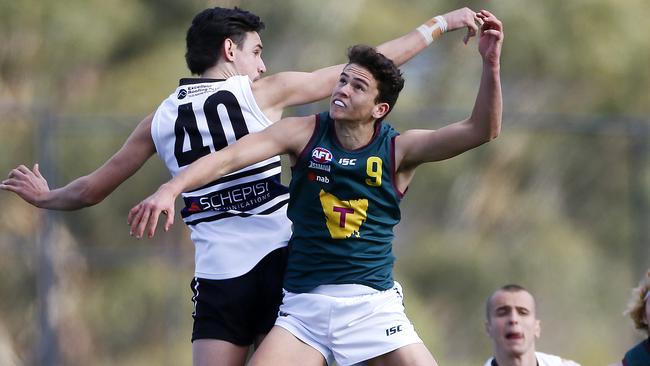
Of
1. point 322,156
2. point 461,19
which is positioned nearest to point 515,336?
point 461,19

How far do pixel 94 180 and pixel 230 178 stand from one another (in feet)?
2.29

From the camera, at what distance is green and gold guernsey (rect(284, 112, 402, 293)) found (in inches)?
201

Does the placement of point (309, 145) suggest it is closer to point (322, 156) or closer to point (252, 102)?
point (322, 156)

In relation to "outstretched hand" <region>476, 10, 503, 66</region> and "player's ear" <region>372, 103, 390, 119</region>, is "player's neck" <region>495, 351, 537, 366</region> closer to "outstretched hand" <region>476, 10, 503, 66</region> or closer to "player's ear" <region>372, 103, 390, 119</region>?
"player's ear" <region>372, 103, 390, 119</region>

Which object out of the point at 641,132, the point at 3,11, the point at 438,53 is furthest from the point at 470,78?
the point at 3,11

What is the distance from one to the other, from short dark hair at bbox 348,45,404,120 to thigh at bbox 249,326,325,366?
101cm

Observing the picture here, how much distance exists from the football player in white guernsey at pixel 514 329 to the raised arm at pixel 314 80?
192cm

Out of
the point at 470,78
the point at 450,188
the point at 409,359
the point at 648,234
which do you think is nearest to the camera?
the point at 409,359

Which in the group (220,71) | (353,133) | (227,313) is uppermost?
(220,71)

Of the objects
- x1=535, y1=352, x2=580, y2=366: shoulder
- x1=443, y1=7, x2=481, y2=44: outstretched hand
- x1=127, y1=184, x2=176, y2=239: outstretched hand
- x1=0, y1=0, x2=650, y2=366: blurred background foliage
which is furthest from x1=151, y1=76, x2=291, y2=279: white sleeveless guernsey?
x1=0, y1=0, x2=650, y2=366: blurred background foliage

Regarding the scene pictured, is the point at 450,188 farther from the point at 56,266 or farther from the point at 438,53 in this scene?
the point at 56,266

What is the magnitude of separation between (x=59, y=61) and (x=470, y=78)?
518 cm

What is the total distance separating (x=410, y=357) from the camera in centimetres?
505

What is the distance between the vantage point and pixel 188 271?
12469mm
